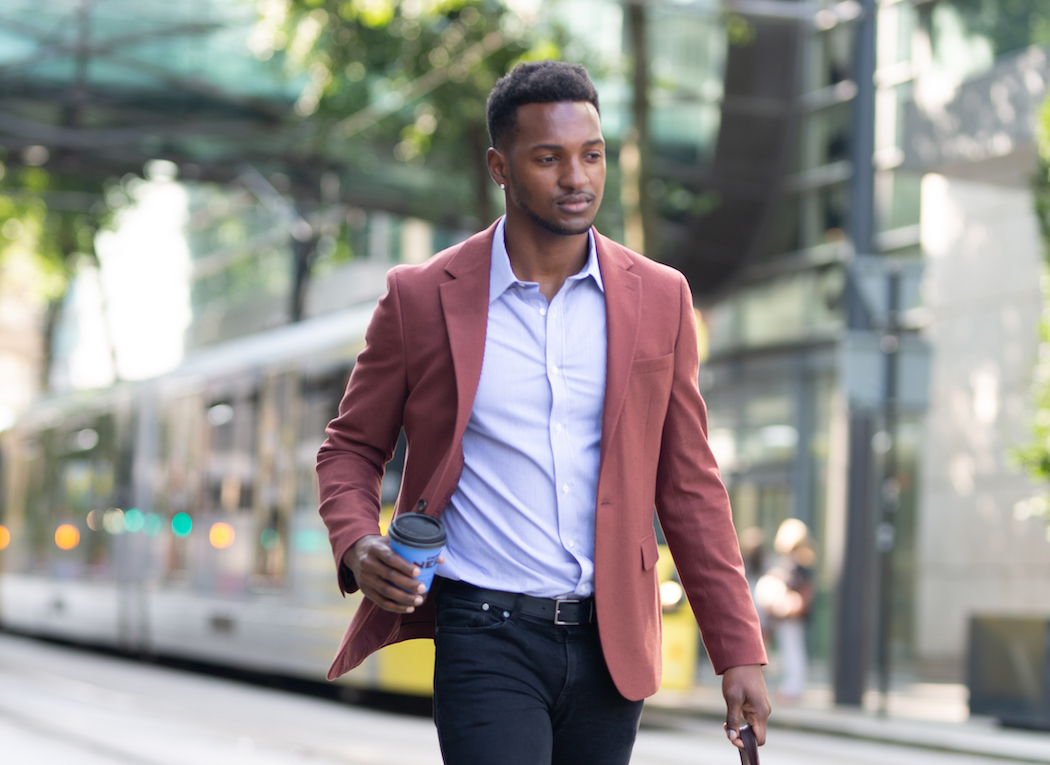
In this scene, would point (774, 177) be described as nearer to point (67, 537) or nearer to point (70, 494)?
point (70, 494)

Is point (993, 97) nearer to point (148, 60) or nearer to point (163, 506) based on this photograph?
point (163, 506)

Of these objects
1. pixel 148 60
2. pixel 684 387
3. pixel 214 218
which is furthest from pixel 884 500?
pixel 214 218

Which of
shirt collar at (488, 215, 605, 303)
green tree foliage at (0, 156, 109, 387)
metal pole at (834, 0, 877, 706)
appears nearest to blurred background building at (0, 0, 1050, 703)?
metal pole at (834, 0, 877, 706)

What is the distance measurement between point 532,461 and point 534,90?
0.63m

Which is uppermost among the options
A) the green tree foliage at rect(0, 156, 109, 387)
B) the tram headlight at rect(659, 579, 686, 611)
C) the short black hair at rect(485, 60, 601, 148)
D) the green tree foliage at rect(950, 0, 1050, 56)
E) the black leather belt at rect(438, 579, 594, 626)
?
the green tree foliage at rect(0, 156, 109, 387)

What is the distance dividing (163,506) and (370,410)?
12.9 m

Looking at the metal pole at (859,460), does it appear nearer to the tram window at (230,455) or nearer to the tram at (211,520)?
the tram at (211,520)

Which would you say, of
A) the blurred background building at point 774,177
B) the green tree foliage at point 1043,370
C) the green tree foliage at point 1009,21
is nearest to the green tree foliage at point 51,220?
the blurred background building at point 774,177

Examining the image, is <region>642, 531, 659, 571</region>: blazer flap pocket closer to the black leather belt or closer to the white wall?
the black leather belt

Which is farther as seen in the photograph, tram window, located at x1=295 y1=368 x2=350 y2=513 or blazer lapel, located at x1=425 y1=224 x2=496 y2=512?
tram window, located at x1=295 y1=368 x2=350 y2=513

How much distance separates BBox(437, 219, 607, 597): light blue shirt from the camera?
9.11ft

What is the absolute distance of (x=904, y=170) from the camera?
15539 millimetres

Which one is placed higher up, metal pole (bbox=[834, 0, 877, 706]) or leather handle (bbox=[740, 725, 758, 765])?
metal pole (bbox=[834, 0, 877, 706])

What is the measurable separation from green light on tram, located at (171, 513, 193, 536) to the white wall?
8.06 meters
